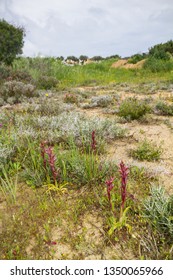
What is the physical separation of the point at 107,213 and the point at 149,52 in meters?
19.3

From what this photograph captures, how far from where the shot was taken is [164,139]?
3.69 metres

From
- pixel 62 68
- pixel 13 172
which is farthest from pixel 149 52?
pixel 13 172

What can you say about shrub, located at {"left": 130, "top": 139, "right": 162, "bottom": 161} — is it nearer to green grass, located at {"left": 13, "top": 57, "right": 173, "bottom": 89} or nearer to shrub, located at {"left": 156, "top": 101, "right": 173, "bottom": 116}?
shrub, located at {"left": 156, "top": 101, "right": 173, "bottom": 116}

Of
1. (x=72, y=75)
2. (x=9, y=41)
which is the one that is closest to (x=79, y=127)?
(x=72, y=75)

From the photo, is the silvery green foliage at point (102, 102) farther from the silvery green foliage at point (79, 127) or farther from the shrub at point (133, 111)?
the silvery green foliage at point (79, 127)

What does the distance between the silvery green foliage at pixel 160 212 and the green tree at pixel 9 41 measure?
1561 centimetres

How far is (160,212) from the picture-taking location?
1.87 meters

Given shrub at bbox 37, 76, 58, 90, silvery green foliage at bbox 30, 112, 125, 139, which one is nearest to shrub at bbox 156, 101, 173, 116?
silvery green foliage at bbox 30, 112, 125, 139

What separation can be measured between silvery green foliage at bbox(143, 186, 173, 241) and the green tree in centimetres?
1561

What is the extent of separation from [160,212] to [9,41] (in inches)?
667

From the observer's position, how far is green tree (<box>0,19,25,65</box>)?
1577 cm

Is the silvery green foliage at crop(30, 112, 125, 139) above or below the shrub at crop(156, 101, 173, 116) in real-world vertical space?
below

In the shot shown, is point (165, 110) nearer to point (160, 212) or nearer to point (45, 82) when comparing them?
point (160, 212)
